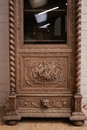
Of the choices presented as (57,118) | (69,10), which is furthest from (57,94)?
(69,10)

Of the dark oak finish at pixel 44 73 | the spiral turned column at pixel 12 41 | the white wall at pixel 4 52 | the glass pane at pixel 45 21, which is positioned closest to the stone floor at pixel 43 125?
the dark oak finish at pixel 44 73

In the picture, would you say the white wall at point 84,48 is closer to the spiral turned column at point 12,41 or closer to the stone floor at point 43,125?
the stone floor at point 43,125

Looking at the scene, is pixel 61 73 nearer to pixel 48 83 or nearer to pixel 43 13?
pixel 48 83

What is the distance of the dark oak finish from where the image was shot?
1170 millimetres

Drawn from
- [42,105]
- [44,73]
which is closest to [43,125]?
[42,105]

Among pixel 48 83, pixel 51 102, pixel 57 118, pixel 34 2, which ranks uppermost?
pixel 34 2

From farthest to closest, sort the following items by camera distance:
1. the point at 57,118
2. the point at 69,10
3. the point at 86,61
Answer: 1. the point at 86,61
2. the point at 57,118
3. the point at 69,10

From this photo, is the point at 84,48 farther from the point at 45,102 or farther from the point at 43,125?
the point at 43,125

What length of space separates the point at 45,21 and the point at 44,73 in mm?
403

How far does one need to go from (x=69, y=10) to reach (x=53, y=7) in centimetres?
13

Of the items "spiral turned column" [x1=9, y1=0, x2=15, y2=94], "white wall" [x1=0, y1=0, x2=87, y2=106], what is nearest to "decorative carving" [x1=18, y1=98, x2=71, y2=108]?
"spiral turned column" [x1=9, y1=0, x2=15, y2=94]

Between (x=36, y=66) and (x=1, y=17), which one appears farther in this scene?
(x=1, y=17)

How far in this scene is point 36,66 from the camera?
1.19 metres

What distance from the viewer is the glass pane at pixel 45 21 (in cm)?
121
